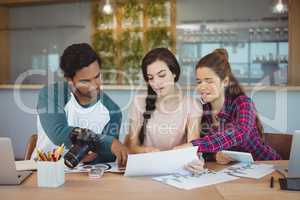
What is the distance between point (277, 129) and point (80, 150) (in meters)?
2.65

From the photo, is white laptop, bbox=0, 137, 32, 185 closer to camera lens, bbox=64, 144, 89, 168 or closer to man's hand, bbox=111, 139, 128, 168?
camera lens, bbox=64, 144, 89, 168

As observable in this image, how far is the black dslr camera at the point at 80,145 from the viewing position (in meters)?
1.62

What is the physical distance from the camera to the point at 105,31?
5543mm

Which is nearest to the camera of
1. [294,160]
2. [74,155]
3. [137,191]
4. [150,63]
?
[137,191]

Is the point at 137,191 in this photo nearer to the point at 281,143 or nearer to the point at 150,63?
the point at 150,63

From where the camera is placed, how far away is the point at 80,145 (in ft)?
5.54

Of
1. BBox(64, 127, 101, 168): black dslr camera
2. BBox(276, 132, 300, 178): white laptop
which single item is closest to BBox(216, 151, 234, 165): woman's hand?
BBox(276, 132, 300, 178): white laptop

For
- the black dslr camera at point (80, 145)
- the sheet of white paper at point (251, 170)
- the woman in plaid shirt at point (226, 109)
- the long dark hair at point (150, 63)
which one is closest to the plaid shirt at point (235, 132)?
the woman in plaid shirt at point (226, 109)

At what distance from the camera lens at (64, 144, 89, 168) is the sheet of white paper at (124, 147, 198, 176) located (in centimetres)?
23

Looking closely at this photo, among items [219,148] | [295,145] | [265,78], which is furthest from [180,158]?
[265,78]

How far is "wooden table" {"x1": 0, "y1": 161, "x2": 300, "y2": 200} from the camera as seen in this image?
128 cm

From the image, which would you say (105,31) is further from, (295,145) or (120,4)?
(295,145)

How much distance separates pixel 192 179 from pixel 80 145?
21.2 inches

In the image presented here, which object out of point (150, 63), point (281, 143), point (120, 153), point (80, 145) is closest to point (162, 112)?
point (150, 63)
